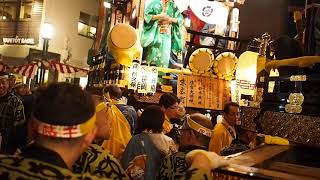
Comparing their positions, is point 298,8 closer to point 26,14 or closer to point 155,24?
point 155,24

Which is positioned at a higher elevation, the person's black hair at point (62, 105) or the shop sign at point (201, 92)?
the shop sign at point (201, 92)

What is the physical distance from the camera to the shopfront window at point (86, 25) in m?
30.1

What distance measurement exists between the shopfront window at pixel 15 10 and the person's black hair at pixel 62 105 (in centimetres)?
2733

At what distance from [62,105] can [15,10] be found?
1150 inches

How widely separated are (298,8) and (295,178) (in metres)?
3.85

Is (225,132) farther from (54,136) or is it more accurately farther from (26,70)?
(26,70)

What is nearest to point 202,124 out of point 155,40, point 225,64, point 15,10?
point 225,64

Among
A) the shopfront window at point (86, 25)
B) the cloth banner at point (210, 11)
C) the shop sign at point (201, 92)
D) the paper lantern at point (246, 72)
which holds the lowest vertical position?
the shop sign at point (201, 92)

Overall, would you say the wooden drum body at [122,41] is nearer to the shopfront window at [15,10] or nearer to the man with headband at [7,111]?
the man with headband at [7,111]

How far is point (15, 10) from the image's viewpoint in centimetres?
2883

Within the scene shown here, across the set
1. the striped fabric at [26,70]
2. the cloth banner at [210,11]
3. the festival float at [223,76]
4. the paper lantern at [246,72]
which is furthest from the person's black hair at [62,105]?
the striped fabric at [26,70]

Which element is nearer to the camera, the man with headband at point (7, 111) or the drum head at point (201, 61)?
the man with headband at point (7, 111)

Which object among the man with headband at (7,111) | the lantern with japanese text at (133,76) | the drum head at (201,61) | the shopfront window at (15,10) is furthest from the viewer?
the shopfront window at (15,10)

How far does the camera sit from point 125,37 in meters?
10.0
